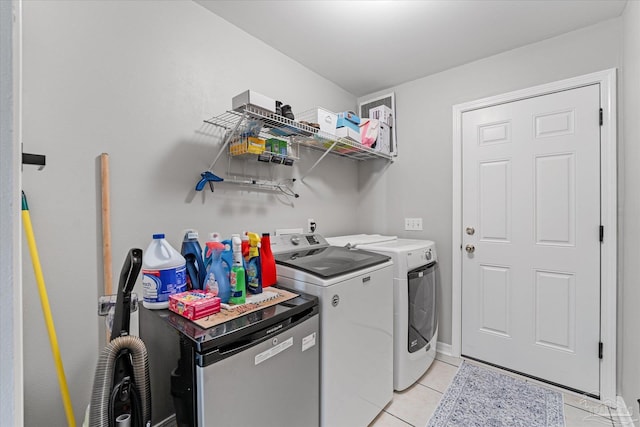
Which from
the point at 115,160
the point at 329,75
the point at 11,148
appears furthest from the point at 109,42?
the point at 329,75

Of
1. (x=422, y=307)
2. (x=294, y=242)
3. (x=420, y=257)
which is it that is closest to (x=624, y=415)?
(x=422, y=307)

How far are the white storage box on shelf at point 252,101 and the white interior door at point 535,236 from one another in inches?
68.8

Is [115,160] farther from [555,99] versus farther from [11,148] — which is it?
[555,99]

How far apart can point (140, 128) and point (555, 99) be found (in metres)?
2.71

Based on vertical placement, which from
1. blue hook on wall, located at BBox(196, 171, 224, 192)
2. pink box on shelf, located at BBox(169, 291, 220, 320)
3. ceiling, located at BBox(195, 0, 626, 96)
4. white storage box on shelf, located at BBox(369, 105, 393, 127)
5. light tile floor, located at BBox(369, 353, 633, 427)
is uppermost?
ceiling, located at BBox(195, 0, 626, 96)

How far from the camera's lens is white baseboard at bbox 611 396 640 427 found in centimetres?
155

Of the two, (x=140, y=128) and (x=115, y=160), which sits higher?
(x=140, y=128)

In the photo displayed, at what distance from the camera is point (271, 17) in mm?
1842

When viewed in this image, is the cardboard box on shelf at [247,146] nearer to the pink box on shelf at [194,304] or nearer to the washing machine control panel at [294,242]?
the washing machine control panel at [294,242]

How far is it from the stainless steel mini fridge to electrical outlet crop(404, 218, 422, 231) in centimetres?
165

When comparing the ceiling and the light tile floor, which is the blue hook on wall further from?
the light tile floor

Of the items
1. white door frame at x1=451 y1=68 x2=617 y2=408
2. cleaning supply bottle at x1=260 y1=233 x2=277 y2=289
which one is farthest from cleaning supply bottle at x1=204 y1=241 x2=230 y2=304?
white door frame at x1=451 y1=68 x2=617 y2=408

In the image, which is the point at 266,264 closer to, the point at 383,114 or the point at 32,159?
the point at 32,159

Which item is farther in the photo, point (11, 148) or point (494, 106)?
point (494, 106)
